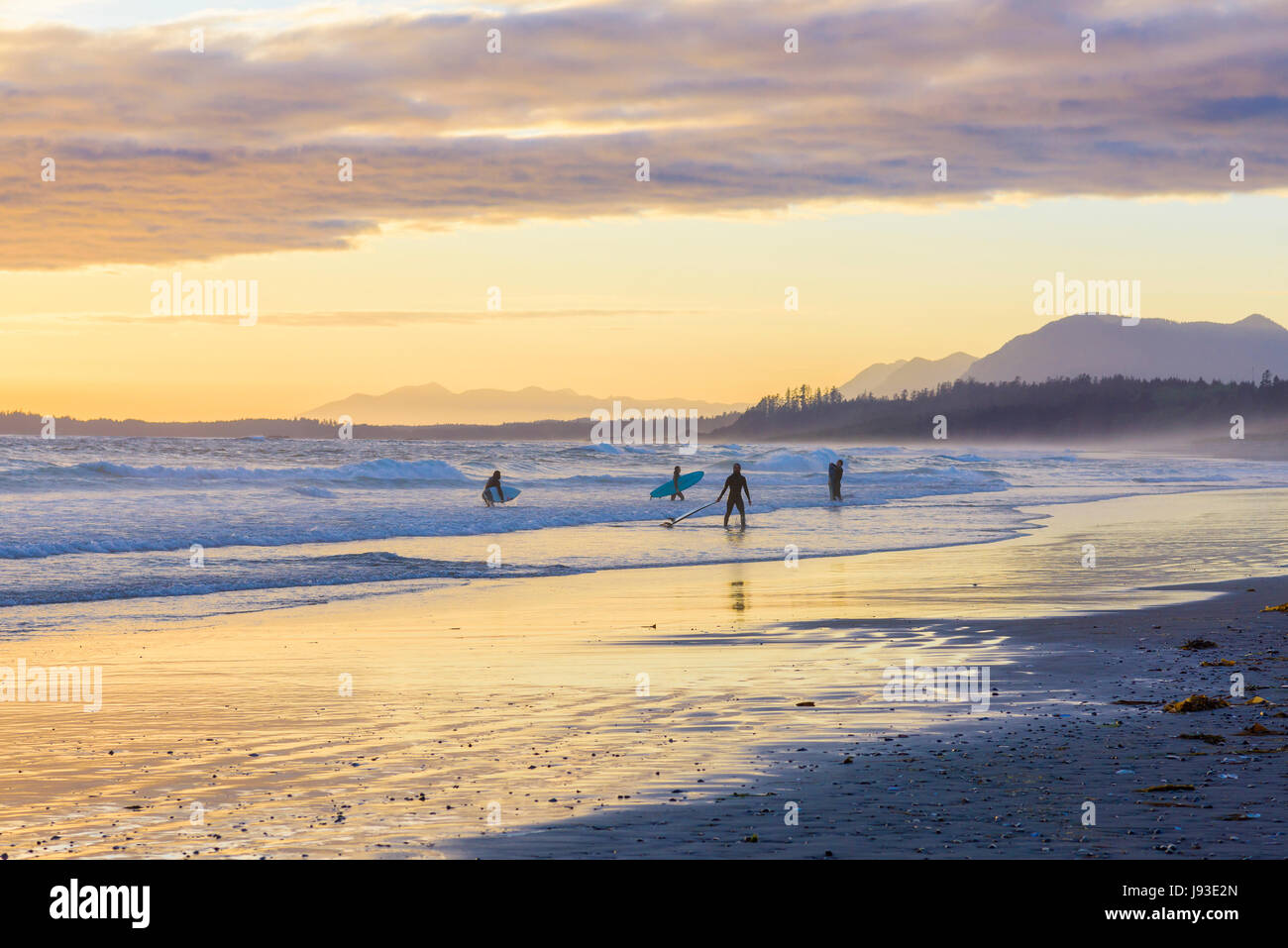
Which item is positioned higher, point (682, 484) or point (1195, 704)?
point (682, 484)

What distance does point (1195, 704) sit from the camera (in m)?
8.99

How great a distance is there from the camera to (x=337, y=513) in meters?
35.2

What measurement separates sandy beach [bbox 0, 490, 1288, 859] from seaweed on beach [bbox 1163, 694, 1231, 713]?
20 cm

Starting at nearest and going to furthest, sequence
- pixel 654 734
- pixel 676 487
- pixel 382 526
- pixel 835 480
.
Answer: pixel 654 734 < pixel 382 526 < pixel 676 487 < pixel 835 480

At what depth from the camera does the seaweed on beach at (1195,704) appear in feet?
29.4

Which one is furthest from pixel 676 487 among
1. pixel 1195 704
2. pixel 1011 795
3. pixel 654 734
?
pixel 1011 795

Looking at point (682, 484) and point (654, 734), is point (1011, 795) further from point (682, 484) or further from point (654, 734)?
point (682, 484)

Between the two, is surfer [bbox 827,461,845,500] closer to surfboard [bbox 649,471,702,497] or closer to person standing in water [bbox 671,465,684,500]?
surfboard [bbox 649,471,702,497]

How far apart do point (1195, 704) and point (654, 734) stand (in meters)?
4.05

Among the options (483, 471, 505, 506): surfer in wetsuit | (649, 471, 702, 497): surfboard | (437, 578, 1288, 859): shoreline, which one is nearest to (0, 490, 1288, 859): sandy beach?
(437, 578, 1288, 859): shoreline

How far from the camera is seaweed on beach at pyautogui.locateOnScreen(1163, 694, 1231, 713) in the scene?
352 inches

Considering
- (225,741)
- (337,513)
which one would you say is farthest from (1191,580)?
(337,513)
